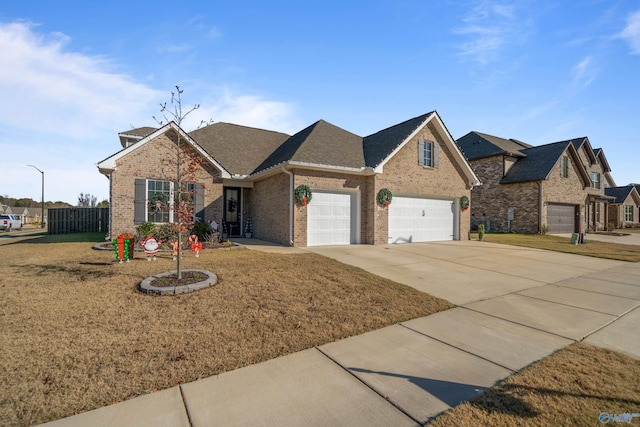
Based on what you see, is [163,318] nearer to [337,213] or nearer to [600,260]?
[337,213]

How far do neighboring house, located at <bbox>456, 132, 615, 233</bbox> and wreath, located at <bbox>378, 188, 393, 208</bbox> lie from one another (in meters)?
15.6

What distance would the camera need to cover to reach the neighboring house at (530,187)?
879 inches

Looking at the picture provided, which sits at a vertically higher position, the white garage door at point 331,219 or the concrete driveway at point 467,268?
the white garage door at point 331,219

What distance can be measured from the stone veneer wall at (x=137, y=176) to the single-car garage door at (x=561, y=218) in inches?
987

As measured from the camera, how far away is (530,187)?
22438mm

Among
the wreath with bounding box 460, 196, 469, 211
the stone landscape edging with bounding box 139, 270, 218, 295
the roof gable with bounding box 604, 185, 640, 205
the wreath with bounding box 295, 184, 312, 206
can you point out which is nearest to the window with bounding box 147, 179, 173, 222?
the wreath with bounding box 295, 184, 312, 206

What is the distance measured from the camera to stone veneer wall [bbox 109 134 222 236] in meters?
11.8

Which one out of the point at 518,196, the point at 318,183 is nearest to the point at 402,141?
the point at 318,183

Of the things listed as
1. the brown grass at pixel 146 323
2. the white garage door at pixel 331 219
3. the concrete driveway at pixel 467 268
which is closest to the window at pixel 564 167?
the concrete driveway at pixel 467 268

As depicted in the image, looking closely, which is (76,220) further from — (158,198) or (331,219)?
(331,219)

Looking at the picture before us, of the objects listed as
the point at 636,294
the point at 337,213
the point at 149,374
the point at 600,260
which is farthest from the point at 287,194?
the point at 600,260

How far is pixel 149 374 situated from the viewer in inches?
119

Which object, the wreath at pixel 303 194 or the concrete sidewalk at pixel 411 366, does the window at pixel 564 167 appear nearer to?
the concrete sidewalk at pixel 411 366

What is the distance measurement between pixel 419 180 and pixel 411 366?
40.9 feet
